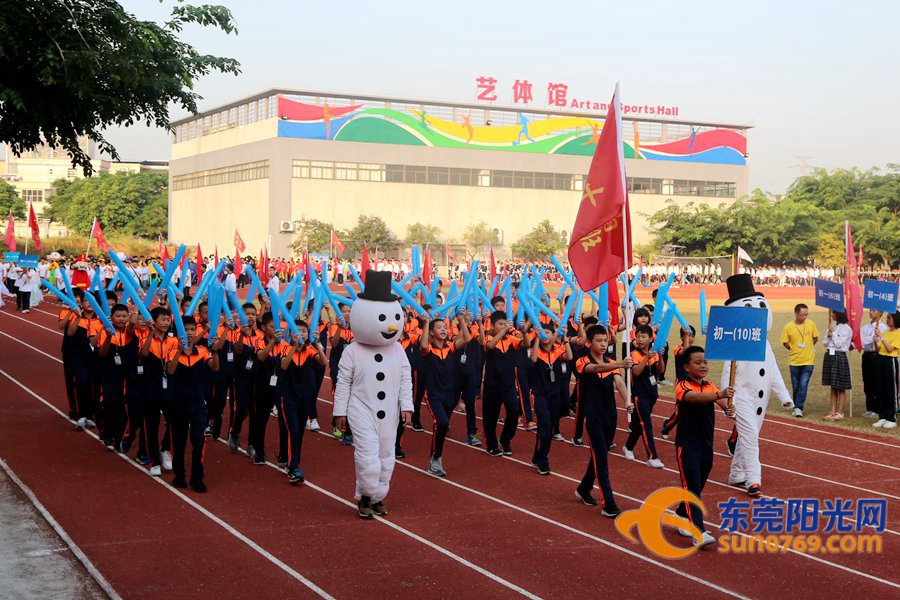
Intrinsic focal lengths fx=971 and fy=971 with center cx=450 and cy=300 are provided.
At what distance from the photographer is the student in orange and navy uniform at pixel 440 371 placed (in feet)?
32.9

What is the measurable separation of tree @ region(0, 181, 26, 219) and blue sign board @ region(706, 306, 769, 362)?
7045 centimetres

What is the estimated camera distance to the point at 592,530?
25.9 feet

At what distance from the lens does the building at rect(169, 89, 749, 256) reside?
56.9 meters

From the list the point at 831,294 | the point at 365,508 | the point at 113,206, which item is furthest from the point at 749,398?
the point at 113,206

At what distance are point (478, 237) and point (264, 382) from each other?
1956 inches

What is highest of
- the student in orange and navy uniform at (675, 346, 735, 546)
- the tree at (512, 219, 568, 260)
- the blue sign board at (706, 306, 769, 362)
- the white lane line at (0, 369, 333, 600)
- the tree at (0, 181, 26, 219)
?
the tree at (0, 181, 26, 219)

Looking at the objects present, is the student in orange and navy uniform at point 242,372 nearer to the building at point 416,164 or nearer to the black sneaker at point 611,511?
the black sneaker at point 611,511

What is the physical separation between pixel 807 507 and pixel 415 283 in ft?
22.2

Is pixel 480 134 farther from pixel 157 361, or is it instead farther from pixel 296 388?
pixel 157 361

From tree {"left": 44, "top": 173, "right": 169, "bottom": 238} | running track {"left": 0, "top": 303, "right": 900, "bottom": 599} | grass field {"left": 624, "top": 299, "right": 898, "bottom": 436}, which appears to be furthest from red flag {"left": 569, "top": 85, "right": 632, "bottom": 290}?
tree {"left": 44, "top": 173, "right": 169, "bottom": 238}

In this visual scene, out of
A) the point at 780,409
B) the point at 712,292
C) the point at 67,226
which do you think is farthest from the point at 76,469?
the point at 67,226

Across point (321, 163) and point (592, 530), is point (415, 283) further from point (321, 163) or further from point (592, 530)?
point (321, 163)

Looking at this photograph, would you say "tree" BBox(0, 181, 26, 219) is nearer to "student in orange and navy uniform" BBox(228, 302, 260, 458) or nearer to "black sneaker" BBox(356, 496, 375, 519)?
"student in orange and navy uniform" BBox(228, 302, 260, 458)

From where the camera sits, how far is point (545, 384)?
10633mm
